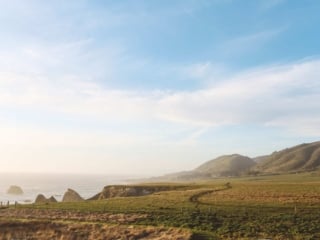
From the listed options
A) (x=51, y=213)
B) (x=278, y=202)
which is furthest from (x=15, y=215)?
(x=278, y=202)

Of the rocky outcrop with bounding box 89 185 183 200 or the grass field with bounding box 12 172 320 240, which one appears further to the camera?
the rocky outcrop with bounding box 89 185 183 200

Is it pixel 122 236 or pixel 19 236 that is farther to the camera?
pixel 19 236

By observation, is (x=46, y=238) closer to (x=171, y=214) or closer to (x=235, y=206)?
(x=171, y=214)

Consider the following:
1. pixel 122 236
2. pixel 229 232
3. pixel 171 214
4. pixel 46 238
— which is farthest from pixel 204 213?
pixel 46 238

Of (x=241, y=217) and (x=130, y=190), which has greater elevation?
(x=130, y=190)

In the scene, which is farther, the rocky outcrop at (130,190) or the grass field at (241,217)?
the rocky outcrop at (130,190)

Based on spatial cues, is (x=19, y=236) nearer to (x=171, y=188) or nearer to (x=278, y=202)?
(x=278, y=202)

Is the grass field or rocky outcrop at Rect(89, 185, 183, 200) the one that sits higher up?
rocky outcrop at Rect(89, 185, 183, 200)

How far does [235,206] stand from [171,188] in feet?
167

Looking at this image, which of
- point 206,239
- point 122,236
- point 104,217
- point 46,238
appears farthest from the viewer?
point 104,217

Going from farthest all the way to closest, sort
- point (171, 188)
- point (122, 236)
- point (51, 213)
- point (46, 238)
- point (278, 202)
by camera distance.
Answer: point (171, 188) → point (278, 202) → point (51, 213) → point (46, 238) → point (122, 236)

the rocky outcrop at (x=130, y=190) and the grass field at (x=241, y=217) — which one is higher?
the rocky outcrop at (x=130, y=190)

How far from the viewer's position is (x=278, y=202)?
60688 millimetres

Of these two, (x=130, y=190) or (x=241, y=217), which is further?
(x=130, y=190)
